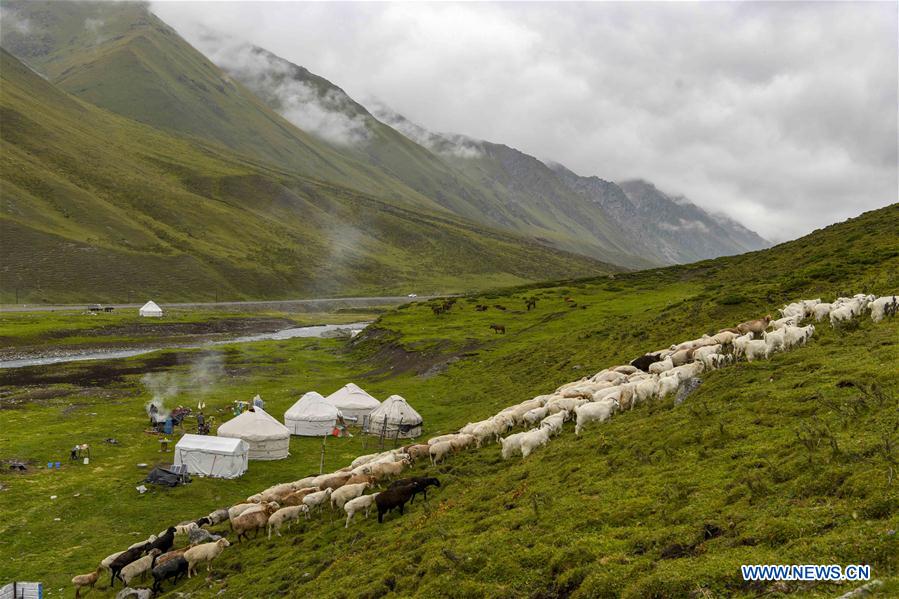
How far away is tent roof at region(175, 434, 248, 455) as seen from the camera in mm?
35375

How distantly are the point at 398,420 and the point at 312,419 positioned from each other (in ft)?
25.2

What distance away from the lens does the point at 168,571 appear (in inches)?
842

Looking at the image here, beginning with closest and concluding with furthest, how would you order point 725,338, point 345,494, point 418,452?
point 345,494
point 418,452
point 725,338

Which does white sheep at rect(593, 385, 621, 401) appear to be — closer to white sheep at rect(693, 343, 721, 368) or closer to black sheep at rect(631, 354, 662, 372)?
white sheep at rect(693, 343, 721, 368)

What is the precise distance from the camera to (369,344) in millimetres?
90000

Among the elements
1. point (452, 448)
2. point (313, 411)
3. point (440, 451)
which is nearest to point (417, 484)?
point (440, 451)

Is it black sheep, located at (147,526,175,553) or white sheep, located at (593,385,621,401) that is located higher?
white sheep, located at (593,385,621,401)

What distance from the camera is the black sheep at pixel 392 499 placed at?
22.1 m

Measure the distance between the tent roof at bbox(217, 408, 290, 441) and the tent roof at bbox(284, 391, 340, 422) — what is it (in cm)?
544

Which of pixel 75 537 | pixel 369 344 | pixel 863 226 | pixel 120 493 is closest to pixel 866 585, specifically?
pixel 75 537

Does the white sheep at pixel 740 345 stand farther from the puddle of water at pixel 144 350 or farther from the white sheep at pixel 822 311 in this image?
the puddle of water at pixel 144 350

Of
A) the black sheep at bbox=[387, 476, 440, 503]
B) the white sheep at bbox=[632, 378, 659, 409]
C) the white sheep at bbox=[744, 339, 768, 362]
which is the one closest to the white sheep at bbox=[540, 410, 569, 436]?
the white sheep at bbox=[632, 378, 659, 409]

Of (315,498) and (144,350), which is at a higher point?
(144,350)

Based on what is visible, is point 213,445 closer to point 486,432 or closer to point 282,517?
point 282,517
